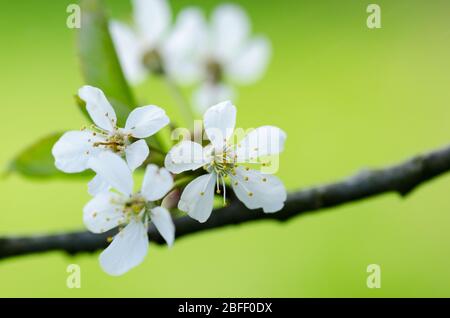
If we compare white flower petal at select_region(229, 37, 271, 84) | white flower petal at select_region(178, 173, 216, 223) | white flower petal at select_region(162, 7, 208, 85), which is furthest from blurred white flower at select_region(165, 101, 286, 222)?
white flower petal at select_region(229, 37, 271, 84)

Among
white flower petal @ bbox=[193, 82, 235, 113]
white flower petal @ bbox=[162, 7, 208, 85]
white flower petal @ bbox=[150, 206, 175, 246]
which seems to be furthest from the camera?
white flower petal @ bbox=[193, 82, 235, 113]

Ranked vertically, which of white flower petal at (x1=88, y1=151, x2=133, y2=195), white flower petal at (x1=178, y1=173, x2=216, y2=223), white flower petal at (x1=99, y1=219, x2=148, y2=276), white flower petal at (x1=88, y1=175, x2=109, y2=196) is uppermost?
white flower petal at (x1=88, y1=151, x2=133, y2=195)

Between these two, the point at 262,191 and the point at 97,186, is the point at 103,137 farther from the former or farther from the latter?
the point at 262,191

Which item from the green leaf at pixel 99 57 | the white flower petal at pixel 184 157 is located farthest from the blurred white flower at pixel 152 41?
the white flower petal at pixel 184 157

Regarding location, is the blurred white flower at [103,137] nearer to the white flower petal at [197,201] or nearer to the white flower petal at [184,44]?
the white flower petal at [197,201]

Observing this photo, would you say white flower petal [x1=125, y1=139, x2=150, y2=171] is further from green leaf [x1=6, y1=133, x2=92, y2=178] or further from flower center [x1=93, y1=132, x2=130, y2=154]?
green leaf [x1=6, y1=133, x2=92, y2=178]

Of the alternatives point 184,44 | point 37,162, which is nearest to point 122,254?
point 37,162
